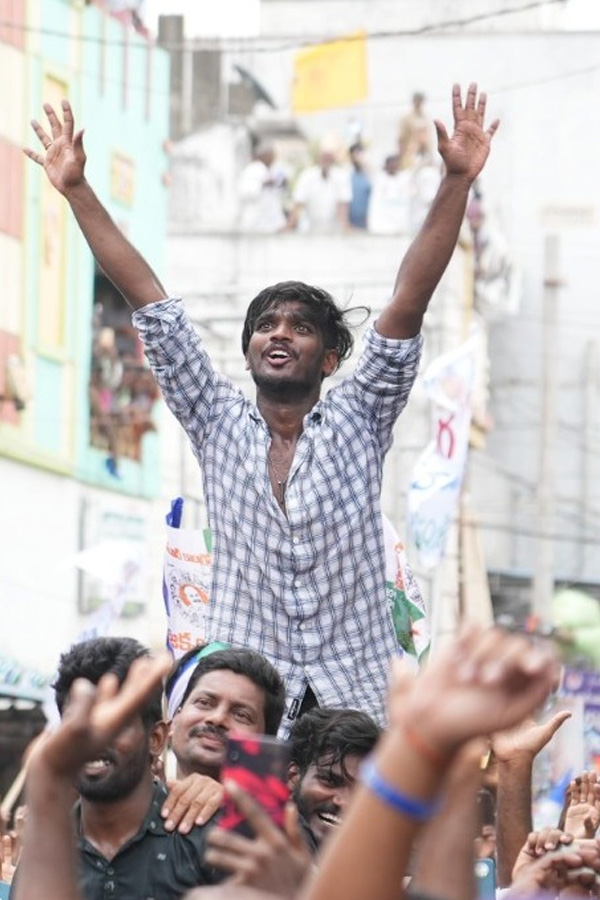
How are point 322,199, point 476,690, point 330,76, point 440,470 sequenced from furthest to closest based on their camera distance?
point 330,76, point 322,199, point 440,470, point 476,690

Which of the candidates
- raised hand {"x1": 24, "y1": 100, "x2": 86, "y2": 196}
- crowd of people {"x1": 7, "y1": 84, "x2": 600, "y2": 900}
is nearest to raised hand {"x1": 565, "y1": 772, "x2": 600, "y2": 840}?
crowd of people {"x1": 7, "y1": 84, "x2": 600, "y2": 900}

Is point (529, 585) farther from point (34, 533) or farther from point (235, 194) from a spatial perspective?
point (34, 533)

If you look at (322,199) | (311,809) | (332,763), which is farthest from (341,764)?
(322,199)

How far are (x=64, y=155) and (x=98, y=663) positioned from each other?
60.6 inches

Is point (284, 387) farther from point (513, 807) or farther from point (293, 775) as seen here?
point (513, 807)

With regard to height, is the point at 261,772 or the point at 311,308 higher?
the point at 311,308

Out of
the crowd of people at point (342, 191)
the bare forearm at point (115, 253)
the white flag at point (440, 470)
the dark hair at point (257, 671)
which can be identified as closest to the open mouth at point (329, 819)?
the dark hair at point (257, 671)

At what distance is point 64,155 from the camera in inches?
265

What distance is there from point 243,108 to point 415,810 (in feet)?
125

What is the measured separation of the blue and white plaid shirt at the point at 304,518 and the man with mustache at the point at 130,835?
85 cm

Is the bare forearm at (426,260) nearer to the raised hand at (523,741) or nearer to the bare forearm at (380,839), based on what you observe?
the raised hand at (523,741)

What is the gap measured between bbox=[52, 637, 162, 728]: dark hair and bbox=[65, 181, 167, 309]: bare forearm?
106cm

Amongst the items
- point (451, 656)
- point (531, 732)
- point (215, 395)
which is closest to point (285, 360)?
point (215, 395)

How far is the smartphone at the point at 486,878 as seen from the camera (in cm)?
642
